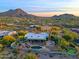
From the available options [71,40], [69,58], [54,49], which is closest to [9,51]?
[54,49]

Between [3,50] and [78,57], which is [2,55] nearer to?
[3,50]

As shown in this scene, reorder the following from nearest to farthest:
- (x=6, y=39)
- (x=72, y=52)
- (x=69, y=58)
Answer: (x=69, y=58)
(x=72, y=52)
(x=6, y=39)

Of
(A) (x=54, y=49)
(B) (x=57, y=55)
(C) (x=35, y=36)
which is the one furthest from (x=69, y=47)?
(C) (x=35, y=36)

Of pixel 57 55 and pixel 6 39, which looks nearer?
pixel 57 55

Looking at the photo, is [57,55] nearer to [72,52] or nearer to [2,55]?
[72,52]

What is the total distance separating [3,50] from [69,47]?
6.13m

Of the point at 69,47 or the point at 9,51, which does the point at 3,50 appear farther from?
the point at 69,47

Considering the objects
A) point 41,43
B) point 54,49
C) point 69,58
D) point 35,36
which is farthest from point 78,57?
point 35,36

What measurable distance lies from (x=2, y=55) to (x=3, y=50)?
215 cm

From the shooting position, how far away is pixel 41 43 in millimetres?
23953

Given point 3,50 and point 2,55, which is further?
point 3,50

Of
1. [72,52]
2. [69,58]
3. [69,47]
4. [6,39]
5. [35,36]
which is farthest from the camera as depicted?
[35,36]

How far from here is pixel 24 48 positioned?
20391 mm

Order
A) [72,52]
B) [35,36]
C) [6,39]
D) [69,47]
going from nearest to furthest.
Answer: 1. [72,52]
2. [69,47]
3. [6,39]
4. [35,36]
